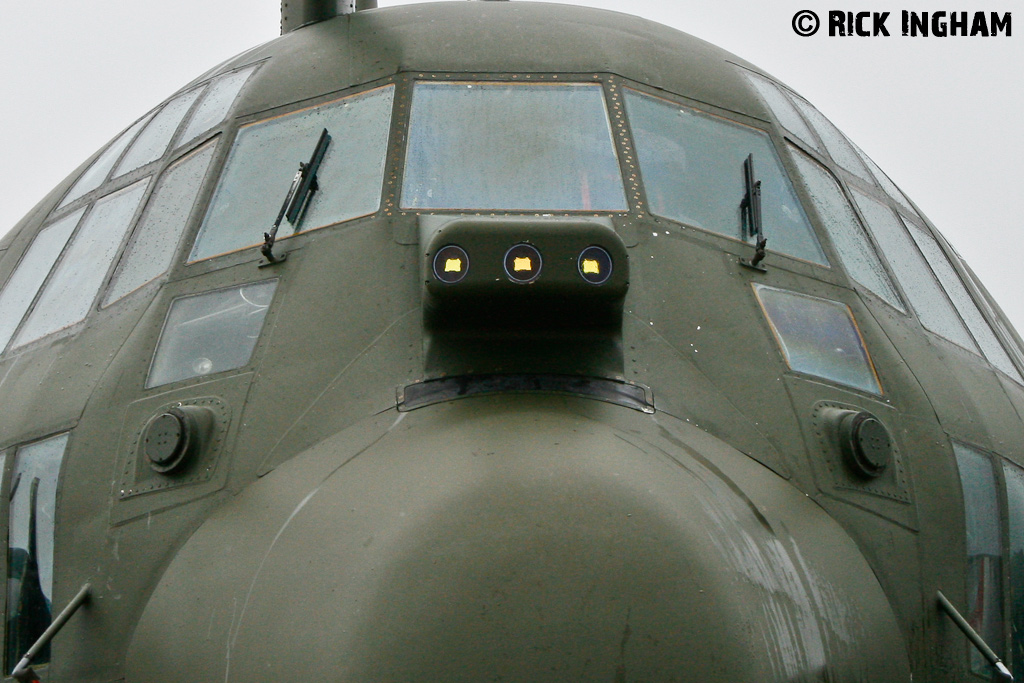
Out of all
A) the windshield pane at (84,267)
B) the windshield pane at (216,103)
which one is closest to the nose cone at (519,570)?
the windshield pane at (84,267)

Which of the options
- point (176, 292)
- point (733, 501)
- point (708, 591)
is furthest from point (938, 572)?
point (176, 292)

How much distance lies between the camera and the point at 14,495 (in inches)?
201

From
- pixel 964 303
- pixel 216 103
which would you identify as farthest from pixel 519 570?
pixel 964 303

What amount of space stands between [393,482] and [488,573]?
51 cm

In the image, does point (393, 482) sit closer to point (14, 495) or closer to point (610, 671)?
point (610, 671)

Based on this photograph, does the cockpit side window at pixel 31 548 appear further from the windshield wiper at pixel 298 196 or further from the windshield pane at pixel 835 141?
the windshield pane at pixel 835 141

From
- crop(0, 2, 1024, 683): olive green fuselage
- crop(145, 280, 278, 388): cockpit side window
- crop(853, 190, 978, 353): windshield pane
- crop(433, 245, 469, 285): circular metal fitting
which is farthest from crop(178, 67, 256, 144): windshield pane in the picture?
crop(853, 190, 978, 353): windshield pane

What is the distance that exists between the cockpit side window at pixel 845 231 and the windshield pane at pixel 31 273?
11.5 feet

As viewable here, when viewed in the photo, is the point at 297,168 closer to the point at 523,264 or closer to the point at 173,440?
the point at 173,440

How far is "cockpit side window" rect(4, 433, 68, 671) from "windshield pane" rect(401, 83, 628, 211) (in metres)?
1.67

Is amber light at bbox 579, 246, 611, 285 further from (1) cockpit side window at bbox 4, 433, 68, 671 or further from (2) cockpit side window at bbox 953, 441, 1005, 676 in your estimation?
(1) cockpit side window at bbox 4, 433, 68, 671

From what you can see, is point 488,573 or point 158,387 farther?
point 158,387

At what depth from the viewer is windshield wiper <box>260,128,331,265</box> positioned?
205 inches

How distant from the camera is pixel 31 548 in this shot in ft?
16.0
